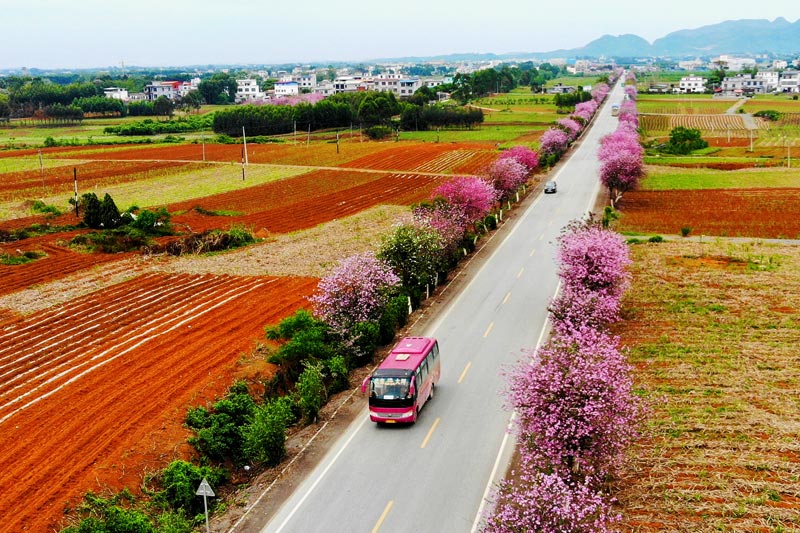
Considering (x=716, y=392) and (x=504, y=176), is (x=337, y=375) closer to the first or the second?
(x=716, y=392)

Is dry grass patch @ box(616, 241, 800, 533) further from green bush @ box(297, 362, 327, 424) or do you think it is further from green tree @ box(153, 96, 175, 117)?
green tree @ box(153, 96, 175, 117)

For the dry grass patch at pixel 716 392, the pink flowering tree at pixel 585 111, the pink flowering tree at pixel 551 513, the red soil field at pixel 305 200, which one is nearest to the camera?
the pink flowering tree at pixel 551 513

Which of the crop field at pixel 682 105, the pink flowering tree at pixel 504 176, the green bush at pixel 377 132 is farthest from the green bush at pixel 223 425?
the crop field at pixel 682 105

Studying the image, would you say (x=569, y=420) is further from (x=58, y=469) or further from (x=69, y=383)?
(x=69, y=383)

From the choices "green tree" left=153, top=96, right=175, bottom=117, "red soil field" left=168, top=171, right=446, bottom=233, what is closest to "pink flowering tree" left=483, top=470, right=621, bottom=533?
A: "red soil field" left=168, top=171, right=446, bottom=233

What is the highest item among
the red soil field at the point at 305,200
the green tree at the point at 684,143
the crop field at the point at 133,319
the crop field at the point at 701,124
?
the crop field at the point at 701,124

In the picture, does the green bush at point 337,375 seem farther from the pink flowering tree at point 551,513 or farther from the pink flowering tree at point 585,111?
the pink flowering tree at point 585,111
